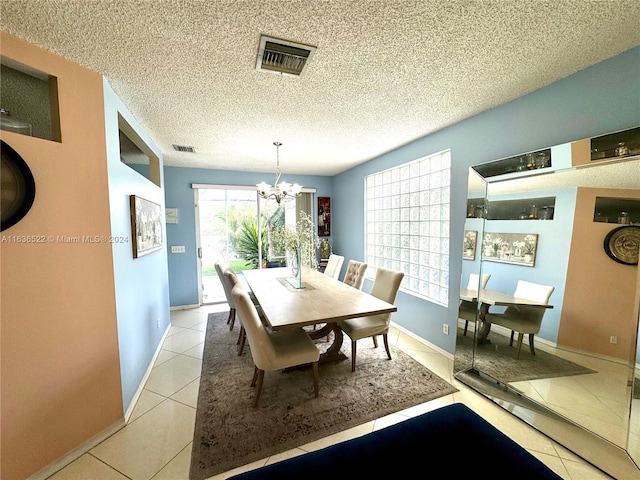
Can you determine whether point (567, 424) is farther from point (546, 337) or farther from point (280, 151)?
point (280, 151)

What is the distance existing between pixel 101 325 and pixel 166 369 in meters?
1.10

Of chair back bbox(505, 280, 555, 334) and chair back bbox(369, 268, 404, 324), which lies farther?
chair back bbox(369, 268, 404, 324)

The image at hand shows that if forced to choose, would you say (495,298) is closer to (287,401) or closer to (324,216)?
(287,401)

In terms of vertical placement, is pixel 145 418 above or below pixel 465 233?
below

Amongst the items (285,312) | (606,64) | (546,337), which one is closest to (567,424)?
(546,337)

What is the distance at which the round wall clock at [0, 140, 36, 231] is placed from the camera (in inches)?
49.1

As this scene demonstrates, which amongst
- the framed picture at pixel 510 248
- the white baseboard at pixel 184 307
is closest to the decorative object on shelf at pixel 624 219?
the framed picture at pixel 510 248

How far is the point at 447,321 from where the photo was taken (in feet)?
9.02

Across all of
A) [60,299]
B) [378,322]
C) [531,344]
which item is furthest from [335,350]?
[60,299]

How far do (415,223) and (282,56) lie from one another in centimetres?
250

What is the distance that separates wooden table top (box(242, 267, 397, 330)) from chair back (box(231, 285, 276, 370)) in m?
0.11

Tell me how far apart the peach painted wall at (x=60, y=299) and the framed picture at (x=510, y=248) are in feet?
9.98

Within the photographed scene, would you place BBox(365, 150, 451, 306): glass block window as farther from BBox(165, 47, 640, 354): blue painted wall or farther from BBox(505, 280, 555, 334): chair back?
BBox(505, 280, 555, 334): chair back

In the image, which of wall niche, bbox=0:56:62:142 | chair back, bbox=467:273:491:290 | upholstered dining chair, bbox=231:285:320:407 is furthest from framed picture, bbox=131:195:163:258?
chair back, bbox=467:273:491:290
